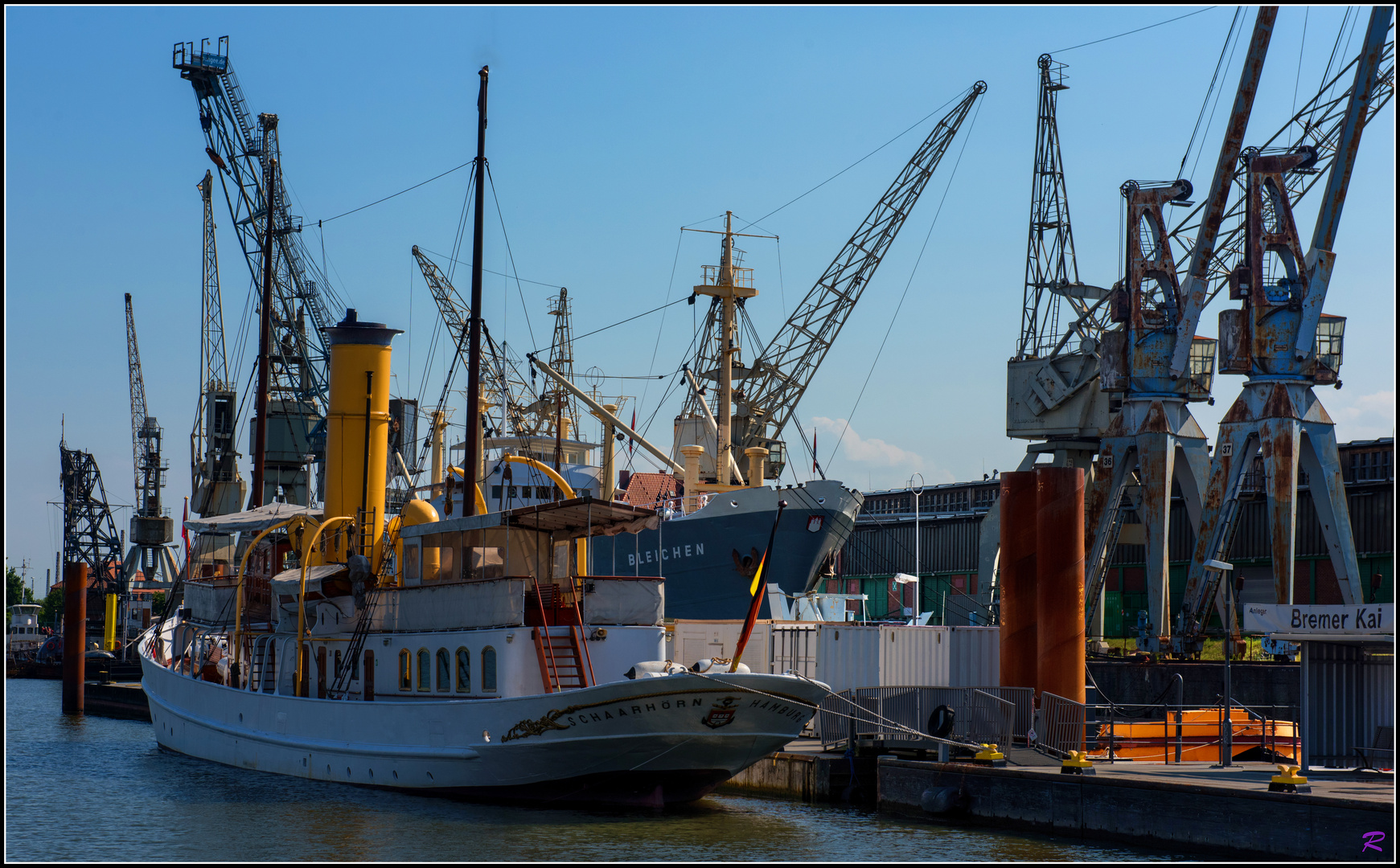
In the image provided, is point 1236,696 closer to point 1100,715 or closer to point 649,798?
point 1100,715

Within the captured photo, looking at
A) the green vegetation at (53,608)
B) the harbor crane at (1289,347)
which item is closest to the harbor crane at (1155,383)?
the harbor crane at (1289,347)

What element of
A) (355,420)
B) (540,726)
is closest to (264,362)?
(355,420)

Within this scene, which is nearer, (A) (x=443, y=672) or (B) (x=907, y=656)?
(A) (x=443, y=672)

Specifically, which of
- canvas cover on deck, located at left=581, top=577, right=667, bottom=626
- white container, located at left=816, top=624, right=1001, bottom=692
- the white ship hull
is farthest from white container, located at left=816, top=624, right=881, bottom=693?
canvas cover on deck, located at left=581, top=577, right=667, bottom=626

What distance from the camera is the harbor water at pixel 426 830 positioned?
20.5 metres

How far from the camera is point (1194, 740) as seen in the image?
26.9m

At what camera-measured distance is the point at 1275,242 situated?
134ft

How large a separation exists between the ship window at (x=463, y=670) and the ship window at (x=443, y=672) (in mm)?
362

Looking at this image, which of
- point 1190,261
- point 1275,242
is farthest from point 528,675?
point 1190,261

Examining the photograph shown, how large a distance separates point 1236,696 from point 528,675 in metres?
22.2

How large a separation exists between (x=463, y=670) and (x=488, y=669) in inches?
35.8

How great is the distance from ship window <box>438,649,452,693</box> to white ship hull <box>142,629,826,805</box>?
0.60 m

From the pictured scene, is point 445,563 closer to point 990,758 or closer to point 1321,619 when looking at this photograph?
point 990,758

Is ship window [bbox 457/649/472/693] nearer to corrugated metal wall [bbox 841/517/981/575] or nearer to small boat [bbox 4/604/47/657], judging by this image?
corrugated metal wall [bbox 841/517/981/575]
